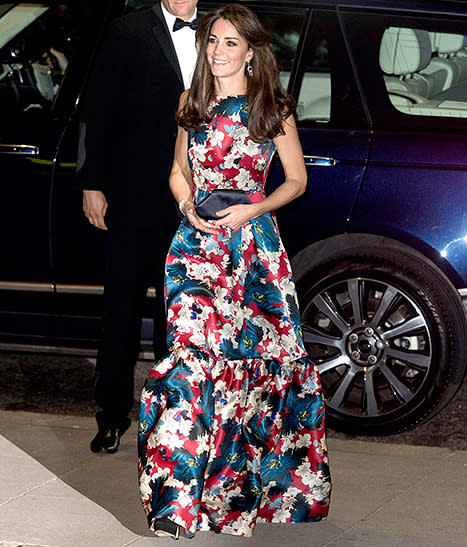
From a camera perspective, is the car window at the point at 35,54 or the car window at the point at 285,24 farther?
the car window at the point at 35,54

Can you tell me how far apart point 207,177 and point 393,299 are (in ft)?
4.22

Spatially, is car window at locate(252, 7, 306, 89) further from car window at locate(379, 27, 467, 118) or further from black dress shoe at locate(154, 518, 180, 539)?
black dress shoe at locate(154, 518, 180, 539)

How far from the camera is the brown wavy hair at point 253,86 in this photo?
4172 millimetres

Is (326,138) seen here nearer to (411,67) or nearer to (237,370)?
(411,67)

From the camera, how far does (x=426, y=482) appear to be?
472 cm

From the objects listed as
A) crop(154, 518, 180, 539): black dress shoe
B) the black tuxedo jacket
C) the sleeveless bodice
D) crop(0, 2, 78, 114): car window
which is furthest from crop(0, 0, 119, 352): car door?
crop(154, 518, 180, 539): black dress shoe

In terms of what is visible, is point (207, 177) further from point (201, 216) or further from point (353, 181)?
point (353, 181)

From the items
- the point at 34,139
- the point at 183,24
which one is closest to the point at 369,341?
the point at 183,24

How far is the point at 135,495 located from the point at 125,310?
0.78m

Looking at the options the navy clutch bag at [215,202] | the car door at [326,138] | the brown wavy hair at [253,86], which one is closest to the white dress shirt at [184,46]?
the brown wavy hair at [253,86]

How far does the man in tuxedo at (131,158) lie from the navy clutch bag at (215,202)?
2.08 feet

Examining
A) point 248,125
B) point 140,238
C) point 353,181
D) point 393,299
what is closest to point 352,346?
point 393,299

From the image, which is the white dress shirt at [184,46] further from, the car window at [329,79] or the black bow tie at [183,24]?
the car window at [329,79]

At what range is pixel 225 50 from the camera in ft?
13.7
